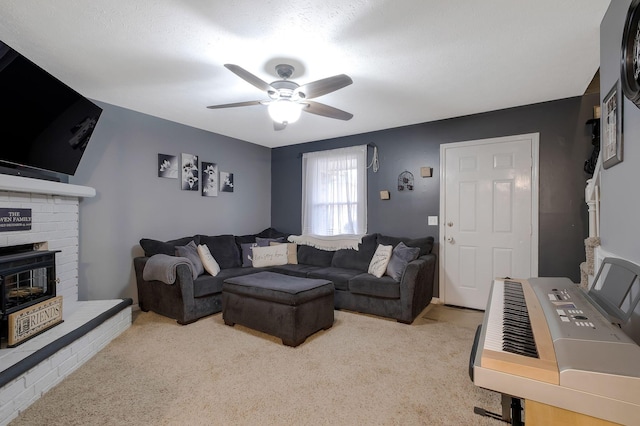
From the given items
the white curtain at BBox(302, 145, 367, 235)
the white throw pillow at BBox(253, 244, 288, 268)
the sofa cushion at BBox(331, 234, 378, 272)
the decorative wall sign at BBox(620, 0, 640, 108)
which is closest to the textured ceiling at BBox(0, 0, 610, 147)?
the decorative wall sign at BBox(620, 0, 640, 108)

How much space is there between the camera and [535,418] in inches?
32.7

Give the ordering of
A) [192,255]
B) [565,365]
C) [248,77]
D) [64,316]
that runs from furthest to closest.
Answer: [192,255] → [64,316] → [248,77] → [565,365]

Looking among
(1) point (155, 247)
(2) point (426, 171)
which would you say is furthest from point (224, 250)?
(2) point (426, 171)

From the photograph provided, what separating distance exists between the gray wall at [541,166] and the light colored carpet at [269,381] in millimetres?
1442

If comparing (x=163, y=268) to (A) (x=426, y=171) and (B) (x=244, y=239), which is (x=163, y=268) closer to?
(B) (x=244, y=239)

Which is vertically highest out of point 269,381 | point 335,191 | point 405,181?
point 405,181

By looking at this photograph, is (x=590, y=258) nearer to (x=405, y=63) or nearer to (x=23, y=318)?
(x=405, y=63)

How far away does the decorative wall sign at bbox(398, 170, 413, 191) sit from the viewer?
13.8ft

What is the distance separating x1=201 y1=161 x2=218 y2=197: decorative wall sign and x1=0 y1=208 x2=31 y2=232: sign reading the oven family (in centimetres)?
210

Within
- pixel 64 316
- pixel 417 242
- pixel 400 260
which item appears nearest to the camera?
pixel 64 316

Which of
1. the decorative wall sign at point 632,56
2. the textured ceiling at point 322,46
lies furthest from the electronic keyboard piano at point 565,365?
the textured ceiling at point 322,46

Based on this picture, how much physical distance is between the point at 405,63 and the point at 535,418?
2.35m

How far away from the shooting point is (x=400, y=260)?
3.51m

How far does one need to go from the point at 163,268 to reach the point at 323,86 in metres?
2.38
